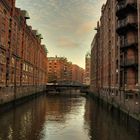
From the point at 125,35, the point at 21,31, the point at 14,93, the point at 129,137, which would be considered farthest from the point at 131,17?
the point at 21,31

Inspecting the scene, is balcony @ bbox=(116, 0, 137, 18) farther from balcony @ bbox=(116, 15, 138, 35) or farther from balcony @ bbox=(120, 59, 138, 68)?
balcony @ bbox=(120, 59, 138, 68)

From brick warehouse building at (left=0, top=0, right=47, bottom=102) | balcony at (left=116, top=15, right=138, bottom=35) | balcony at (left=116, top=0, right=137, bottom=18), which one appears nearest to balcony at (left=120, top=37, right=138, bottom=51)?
balcony at (left=116, top=15, right=138, bottom=35)

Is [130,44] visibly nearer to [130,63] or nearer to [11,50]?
[130,63]

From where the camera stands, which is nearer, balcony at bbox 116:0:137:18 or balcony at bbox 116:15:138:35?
balcony at bbox 116:0:137:18

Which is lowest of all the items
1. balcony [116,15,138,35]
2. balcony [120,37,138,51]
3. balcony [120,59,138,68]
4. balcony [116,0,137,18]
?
balcony [120,59,138,68]

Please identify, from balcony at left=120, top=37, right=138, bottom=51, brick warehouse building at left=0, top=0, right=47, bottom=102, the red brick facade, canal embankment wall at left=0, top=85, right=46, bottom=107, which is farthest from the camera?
the red brick facade

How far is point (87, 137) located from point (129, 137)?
4.27 metres

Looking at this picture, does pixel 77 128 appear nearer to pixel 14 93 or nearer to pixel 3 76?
pixel 3 76

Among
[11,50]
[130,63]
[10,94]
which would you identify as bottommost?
[10,94]

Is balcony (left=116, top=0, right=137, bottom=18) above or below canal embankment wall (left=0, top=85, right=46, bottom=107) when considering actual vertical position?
above

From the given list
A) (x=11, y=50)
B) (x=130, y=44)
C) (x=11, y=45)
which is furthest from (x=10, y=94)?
(x=130, y=44)

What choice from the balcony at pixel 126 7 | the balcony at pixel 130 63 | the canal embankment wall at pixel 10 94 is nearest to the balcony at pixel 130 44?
the balcony at pixel 130 63

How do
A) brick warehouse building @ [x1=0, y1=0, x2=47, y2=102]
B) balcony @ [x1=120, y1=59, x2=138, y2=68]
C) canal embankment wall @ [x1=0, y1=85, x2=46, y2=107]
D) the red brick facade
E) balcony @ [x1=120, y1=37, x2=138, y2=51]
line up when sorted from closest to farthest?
A: balcony @ [x1=120, y1=59, x2=138, y2=68] → balcony @ [x1=120, y1=37, x2=138, y2=51] → canal embankment wall @ [x1=0, y1=85, x2=46, y2=107] → brick warehouse building @ [x1=0, y1=0, x2=47, y2=102] → the red brick facade

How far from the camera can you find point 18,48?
71.2 m
